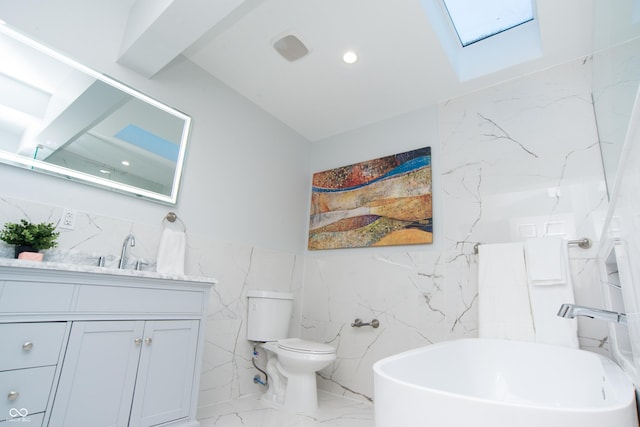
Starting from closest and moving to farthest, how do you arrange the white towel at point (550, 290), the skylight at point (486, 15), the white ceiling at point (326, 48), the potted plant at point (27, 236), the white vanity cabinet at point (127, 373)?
the white vanity cabinet at point (127, 373), the potted plant at point (27, 236), the white towel at point (550, 290), the white ceiling at point (326, 48), the skylight at point (486, 15)

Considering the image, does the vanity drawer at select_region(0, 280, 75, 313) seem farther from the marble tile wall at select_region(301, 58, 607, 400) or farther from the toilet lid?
the marble tile wall at select_region(301, 58, 607, 400)

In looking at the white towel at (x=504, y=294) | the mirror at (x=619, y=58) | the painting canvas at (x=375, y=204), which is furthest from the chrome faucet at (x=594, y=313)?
the painting canvas at (x=375, y=204)

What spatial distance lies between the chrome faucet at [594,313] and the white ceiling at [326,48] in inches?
66.2

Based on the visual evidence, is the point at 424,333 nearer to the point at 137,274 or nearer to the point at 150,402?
the point at 150,402

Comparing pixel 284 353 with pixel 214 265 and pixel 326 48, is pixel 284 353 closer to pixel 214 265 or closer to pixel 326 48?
pixel 214 265

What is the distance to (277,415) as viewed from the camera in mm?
2010

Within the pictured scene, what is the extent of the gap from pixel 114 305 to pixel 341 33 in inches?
78.0

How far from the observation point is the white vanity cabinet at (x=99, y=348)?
3.67 ft

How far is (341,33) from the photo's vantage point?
2012mm

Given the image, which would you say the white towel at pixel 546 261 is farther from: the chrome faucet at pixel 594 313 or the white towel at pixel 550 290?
the chrome faucet at pixel 594 313

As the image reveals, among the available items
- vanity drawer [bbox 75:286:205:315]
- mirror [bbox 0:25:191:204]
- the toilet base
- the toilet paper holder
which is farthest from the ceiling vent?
the toilet base

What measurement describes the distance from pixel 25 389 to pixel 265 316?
142 centimetres

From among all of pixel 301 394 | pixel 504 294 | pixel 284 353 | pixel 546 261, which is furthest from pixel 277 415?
pixel 546 261
